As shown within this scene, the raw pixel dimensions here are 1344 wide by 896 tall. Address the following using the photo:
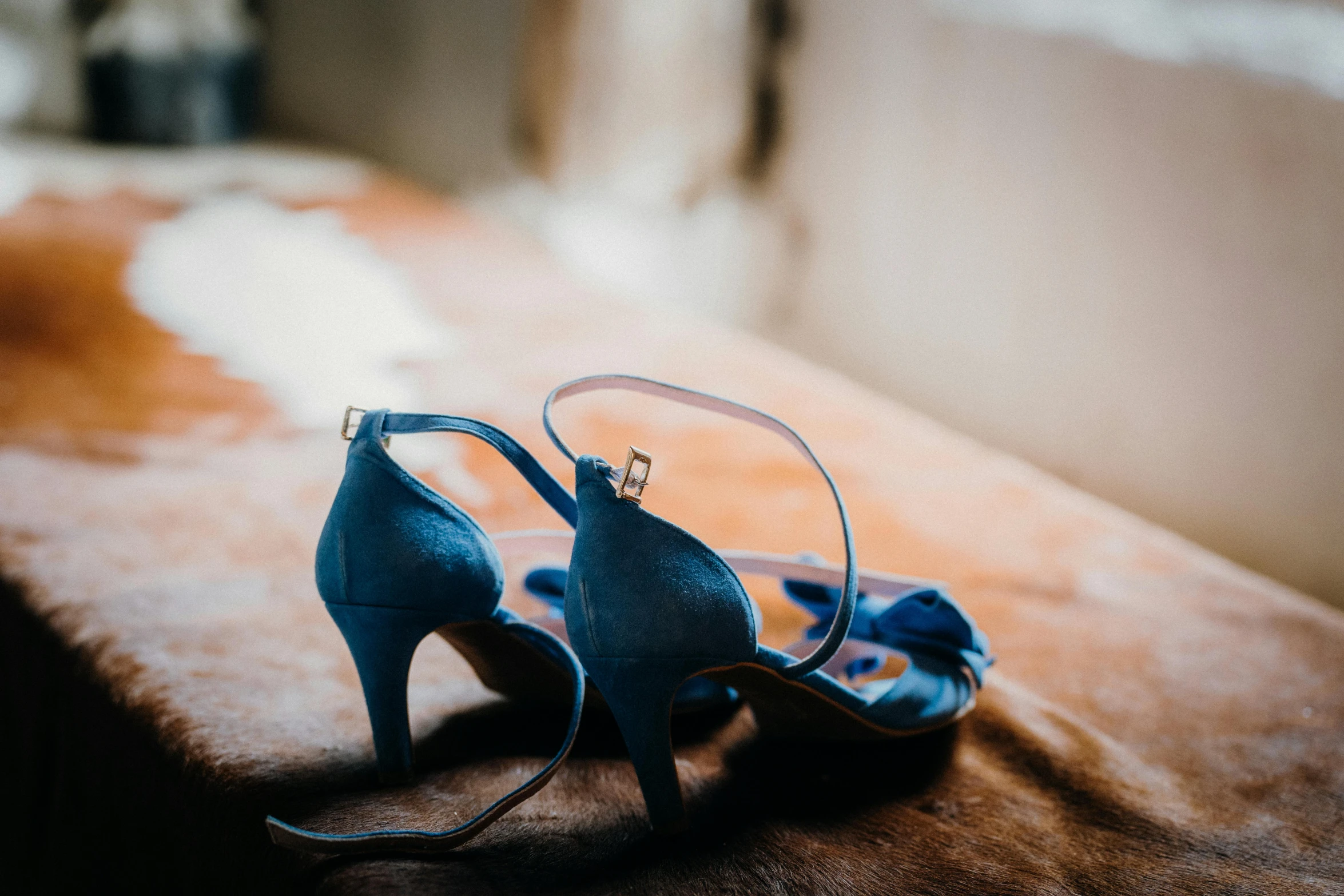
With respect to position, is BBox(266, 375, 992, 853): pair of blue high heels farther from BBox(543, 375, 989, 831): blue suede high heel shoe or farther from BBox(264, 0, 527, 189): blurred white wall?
BBox(264, 0, 527, 189): blurred white wall

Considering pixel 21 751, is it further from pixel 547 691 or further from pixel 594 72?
pixel 594 72

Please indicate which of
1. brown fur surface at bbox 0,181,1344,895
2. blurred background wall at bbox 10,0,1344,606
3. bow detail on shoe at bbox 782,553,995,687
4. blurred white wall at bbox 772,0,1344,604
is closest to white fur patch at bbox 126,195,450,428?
brown fur surface at bbox 0,181,1344,895


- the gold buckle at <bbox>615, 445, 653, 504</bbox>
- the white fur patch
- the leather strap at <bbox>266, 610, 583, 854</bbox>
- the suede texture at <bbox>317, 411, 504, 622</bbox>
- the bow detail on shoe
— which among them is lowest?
the white fur patch

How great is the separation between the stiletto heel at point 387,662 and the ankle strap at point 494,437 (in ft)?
0.32

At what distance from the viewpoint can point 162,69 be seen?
2391 millimetres

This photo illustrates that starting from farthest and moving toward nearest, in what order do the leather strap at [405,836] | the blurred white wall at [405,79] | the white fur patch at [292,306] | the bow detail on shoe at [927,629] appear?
1. the blurred white wall at [405,79]
2. the white fur patch at [292,306]
3. the bow detail on shoe at [927,629]
4. the leather strap at [405,836]

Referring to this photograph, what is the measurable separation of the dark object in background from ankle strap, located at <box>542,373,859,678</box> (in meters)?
2.22

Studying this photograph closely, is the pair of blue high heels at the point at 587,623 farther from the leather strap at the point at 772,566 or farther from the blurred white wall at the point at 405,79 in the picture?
the blurred white wall at the point at 405,79

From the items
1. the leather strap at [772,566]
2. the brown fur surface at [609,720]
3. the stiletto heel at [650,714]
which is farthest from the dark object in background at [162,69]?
the stiletto heel at [650,714]

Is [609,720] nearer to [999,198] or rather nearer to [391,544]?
[391,544]

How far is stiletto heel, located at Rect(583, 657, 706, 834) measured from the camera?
1.81 ft

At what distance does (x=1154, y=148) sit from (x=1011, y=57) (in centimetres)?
31

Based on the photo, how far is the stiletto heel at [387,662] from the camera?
1.93ft

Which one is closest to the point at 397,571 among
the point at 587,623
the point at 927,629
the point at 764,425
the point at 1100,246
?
the point at 587,623
